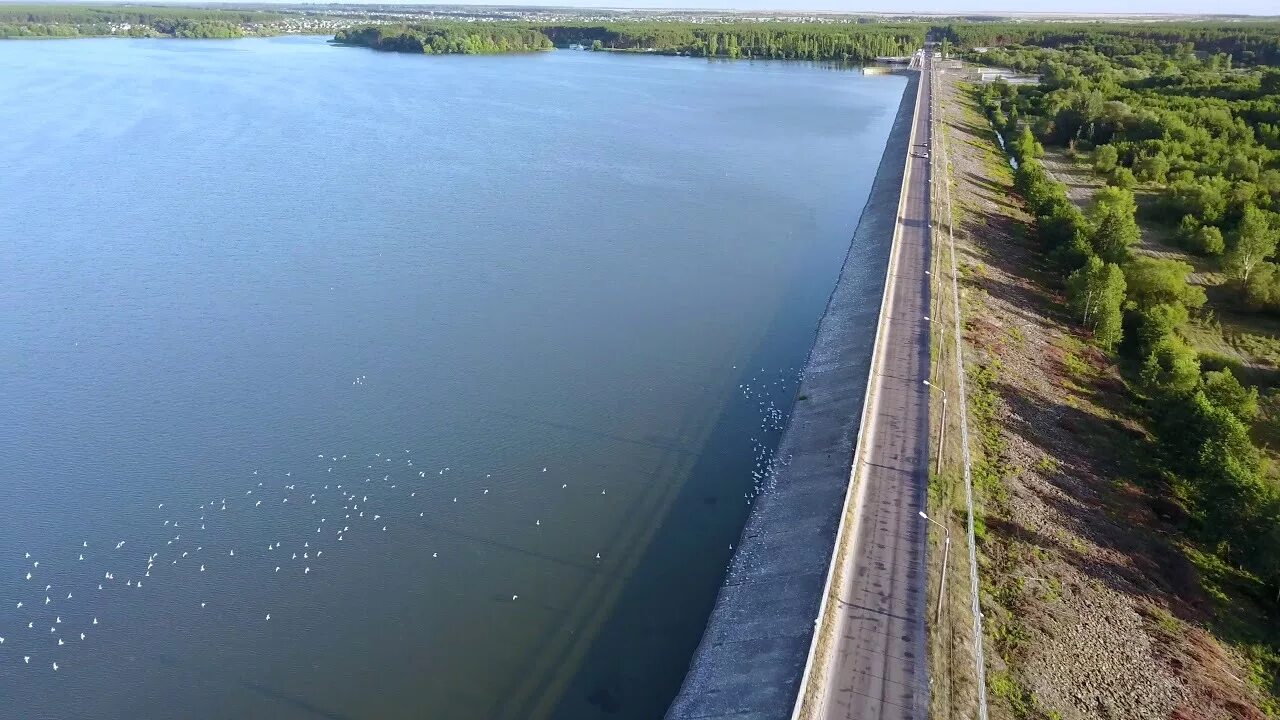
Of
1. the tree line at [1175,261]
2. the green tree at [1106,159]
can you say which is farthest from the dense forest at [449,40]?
the green tree at [1106,159]

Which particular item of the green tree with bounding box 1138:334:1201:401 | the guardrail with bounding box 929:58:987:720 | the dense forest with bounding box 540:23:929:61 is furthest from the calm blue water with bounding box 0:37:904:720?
the dense forest with bounding box 540:23:929:61

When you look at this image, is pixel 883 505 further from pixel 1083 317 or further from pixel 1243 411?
pixel 1083 317

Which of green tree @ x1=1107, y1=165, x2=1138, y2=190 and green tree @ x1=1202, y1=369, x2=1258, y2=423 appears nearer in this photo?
green tree @ x1=1202, y1=369, x2=1258, y2=423

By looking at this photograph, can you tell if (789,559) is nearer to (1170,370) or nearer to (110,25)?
(1170,370)

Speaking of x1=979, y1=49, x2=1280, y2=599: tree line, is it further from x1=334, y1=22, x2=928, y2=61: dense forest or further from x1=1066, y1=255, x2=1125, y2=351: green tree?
x1=334, y1=22, x2=928, y2=61: dense forest

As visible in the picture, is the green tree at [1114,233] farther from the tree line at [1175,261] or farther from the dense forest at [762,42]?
the dense forest at [762,42]

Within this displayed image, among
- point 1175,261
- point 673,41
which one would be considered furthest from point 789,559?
point 673,41
